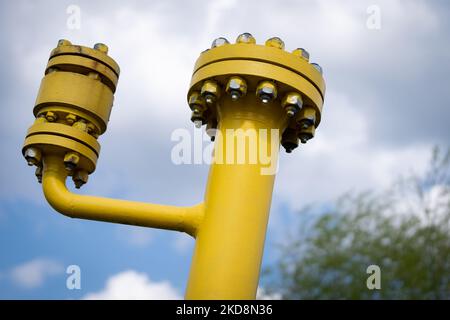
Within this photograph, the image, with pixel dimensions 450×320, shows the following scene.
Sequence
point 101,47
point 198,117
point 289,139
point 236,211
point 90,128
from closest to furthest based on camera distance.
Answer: point 236,211 < point 198,117 < point 289,139 < point 90,128 < point 101,47

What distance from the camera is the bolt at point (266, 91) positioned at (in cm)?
247

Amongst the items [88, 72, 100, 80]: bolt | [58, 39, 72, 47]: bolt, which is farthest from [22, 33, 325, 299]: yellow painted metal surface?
[58, 39, 72, 47]: bolt

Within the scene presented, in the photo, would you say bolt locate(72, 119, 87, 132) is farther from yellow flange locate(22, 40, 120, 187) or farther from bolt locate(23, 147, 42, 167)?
bolt locate(23, 147, 42, 167)

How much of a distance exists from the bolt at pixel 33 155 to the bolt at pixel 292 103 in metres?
1.30

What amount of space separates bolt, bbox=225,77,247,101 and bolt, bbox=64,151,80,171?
Result: 910 millimetres

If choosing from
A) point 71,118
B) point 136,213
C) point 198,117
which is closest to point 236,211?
point 136,213

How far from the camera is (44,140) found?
2.83m

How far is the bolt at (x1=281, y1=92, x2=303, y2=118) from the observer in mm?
2519

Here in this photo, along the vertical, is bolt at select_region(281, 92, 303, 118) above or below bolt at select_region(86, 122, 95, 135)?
below

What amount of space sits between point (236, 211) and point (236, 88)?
54 centimetres

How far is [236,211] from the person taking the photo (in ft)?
7.96

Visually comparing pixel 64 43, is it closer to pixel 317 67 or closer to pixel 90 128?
pixel 90 128
